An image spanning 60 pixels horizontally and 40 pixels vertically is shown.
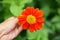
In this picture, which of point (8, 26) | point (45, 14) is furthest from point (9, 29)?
point (45, 14)

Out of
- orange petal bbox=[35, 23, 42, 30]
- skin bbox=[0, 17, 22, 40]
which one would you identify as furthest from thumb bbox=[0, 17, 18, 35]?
orange petal bbox=[35, 23, 42, 30]

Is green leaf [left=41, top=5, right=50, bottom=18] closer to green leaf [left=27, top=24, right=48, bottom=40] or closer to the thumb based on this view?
green leaf [left=27, top=24, right=48, bottom=40]

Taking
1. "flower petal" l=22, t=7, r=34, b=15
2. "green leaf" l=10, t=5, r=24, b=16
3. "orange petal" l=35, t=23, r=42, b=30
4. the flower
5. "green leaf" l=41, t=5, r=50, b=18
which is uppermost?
"green leaf" l=41, t=5, r=50, b=18

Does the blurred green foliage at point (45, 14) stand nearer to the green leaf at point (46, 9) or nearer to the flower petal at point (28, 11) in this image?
the green leaf at point (46, 9)

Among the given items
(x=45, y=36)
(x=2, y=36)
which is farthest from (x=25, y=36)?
(x=2, y=36)

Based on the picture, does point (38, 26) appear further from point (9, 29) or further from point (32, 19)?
point (9, 29)
